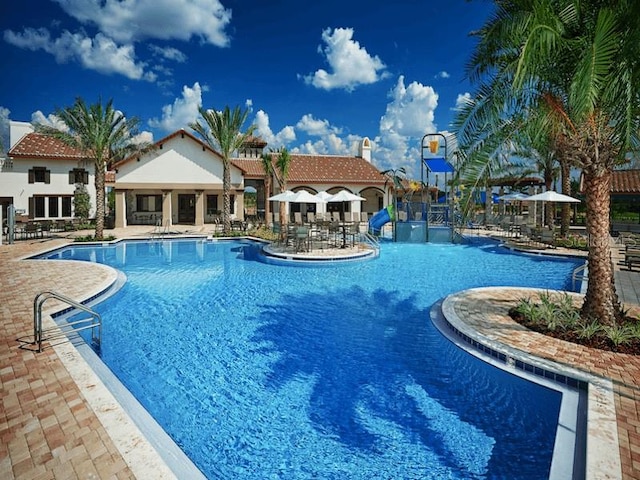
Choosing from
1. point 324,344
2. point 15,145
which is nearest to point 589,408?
point 324,344

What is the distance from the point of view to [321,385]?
6.39 meters

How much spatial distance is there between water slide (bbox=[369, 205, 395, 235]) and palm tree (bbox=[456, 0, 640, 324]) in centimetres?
1793

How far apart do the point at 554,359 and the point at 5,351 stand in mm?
9139

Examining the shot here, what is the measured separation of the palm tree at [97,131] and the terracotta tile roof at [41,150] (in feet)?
47.0

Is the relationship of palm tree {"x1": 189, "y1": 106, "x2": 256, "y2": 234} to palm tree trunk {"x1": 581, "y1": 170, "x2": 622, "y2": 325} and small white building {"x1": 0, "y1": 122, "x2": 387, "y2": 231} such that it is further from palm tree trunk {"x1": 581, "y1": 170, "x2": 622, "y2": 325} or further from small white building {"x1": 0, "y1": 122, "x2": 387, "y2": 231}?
palm tree trunk {"x1": 581, "y1": 170, "x2": 622, "y2": 325}

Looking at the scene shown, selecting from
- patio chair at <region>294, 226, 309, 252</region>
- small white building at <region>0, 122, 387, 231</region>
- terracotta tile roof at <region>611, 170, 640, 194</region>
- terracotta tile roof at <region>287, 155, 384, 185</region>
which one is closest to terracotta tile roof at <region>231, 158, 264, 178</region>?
small white building at <region>0, 122, 387, 231</region>

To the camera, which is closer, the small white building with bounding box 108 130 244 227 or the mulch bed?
the mulch bed

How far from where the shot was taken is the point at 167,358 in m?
7.37

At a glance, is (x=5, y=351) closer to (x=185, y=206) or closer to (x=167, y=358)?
(x=167, y=358)

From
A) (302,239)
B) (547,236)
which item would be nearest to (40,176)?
(302,239)

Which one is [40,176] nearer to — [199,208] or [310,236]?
[199,208]

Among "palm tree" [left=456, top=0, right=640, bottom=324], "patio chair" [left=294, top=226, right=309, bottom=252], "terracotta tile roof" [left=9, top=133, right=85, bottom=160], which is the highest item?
"terracotta tile roof" [left=9, top=133, right=85, bottom=160]

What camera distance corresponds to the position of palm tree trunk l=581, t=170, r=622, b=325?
7.49 m

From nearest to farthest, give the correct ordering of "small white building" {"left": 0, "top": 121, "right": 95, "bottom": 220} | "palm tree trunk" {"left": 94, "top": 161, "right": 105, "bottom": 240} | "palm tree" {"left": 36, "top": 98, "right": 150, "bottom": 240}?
"palm tree" {"left": 36, "top": 98, "right": 150, "bottom": 240}, "palm tree trunk" {"left": 94, "top": 161, "right": 105, "bottom": 240}, "small white building" {"left": 0, "top": 121, "right": 95, "bottom": 220}
